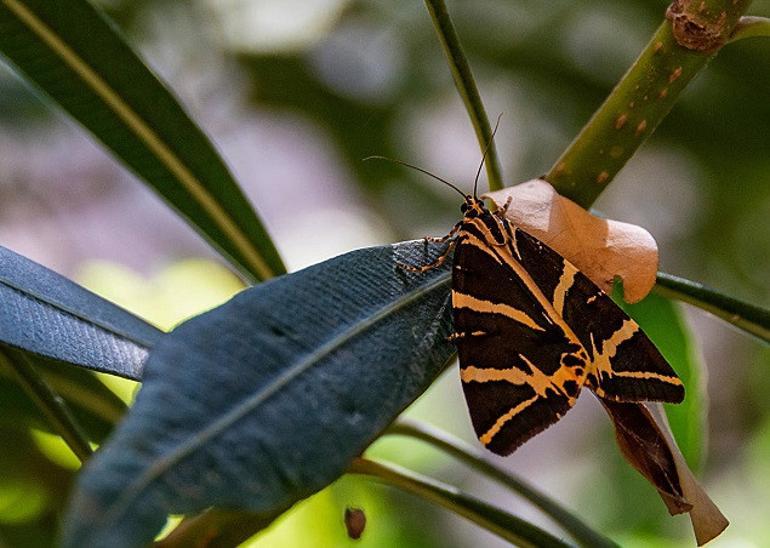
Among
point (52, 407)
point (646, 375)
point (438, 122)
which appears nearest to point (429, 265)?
point (646, 375)

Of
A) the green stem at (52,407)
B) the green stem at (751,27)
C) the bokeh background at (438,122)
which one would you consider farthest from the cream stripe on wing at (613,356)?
the bokeh background at (438,122)

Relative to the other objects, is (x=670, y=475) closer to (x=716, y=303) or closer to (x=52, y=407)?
(x=716, y=303)

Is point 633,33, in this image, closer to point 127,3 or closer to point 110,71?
point 127,3

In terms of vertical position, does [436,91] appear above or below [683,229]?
above

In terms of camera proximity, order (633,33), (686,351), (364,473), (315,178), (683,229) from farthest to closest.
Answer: (315,178) → (683,229) → (633,33) → (686,351) → (364,473)

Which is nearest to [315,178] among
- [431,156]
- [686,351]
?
[431,156]

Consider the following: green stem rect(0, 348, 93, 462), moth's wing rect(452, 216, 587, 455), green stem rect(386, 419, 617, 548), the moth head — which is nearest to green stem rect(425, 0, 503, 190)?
the moth head

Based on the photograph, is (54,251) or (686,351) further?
(54,251)

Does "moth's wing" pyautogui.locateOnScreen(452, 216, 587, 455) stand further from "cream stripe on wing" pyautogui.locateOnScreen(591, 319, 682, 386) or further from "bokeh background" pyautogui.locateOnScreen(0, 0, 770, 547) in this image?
"bokeh background" pyautogui.locateOnScreen(0, 0, 770, 547)
